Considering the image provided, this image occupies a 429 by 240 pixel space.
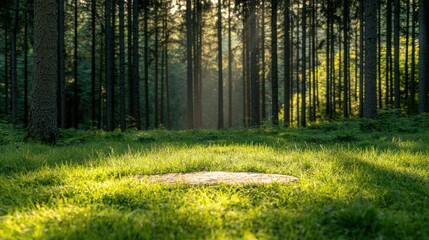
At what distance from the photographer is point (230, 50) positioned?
29906 millimetres

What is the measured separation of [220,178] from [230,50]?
25995 millimetres

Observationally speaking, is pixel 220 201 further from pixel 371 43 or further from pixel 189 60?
pixel 189 60

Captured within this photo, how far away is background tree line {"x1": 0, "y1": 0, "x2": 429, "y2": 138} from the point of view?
20.2 meters

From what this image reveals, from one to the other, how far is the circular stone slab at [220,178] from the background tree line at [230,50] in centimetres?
715

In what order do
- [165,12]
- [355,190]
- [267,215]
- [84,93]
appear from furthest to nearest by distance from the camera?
[84,93]
[165,12]
[355,190]
[267,215]

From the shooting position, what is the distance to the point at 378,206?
3.85 meters

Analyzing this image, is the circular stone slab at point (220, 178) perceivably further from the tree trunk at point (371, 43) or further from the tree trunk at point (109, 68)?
the tree trunk at point (109, 68)

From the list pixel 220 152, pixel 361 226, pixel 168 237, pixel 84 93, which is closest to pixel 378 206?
pixel 361 226

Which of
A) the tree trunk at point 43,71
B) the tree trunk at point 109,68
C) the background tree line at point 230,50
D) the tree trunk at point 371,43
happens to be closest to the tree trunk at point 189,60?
the background tree line at point 230,50

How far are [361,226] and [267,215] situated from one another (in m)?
0.86

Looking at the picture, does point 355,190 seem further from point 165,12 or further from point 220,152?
point 165,12

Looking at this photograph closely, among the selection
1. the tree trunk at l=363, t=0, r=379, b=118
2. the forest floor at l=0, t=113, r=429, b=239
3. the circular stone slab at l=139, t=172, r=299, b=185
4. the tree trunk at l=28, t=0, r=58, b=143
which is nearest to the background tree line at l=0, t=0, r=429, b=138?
the tree trunk at l=363, t=0, r=379, b=118

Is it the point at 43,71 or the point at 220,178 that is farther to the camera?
the point at 43,71

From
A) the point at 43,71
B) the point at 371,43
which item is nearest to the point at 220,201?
the point at 43,71
